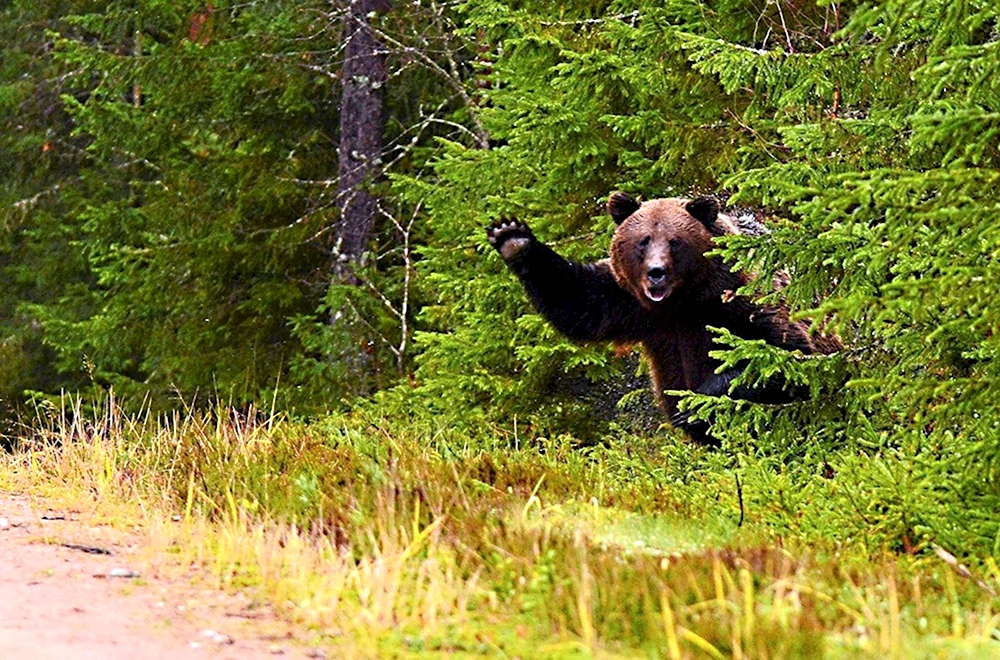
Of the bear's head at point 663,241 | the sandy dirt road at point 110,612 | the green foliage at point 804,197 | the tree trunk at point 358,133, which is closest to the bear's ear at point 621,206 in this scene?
the bear's head at point 663,241

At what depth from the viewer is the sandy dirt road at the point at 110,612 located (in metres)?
4.45

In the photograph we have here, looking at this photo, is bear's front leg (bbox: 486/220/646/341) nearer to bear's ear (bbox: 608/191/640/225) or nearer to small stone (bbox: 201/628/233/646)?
bear's ear (bbox: 608/191/640/225)

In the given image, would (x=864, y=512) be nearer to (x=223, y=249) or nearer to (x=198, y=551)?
(x=198, y=551)

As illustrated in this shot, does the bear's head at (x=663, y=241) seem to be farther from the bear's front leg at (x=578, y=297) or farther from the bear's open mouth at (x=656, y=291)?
the bear's front leg at (x=578, y=297)

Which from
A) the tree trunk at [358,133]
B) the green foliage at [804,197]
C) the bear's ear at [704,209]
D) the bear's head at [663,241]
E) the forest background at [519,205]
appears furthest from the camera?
the tree trunk at [358,133]

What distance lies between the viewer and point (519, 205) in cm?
1122

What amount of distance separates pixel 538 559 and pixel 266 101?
12.8m

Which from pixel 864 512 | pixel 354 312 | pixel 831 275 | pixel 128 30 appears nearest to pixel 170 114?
pixel 354 312

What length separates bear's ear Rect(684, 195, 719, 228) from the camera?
9547mm

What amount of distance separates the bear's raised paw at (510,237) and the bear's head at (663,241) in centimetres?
70

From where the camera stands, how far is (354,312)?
14984mm

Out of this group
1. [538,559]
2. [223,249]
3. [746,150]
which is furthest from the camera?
[223,249]

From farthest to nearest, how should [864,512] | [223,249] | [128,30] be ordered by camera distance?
1. [128,30]
2. [223,249]
3. [864,512]

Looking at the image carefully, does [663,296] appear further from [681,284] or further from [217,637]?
[217,637]
